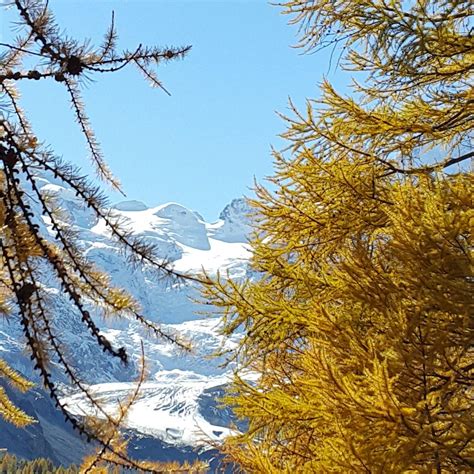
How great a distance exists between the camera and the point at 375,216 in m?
3.61

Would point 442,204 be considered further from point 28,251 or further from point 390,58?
point 28,251

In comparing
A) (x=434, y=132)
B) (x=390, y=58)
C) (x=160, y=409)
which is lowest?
(x=160, y=409)

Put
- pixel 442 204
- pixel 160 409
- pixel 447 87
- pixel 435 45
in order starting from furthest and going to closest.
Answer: pixel 160 409 → pixel 447 87 → pixel 435 45 → pixel 442 204

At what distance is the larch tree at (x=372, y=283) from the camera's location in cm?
233

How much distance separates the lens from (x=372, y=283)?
9.32ft

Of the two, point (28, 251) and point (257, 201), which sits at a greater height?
point (257, 201)

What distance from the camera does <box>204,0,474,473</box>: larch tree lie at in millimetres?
2334

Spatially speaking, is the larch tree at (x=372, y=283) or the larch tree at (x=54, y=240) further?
the larch tree at (x=372, y=283)

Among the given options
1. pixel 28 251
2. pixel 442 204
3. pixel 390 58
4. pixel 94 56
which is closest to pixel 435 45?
pixel 390 58

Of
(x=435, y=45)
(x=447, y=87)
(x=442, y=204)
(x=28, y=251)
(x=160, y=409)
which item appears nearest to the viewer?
(x=28, y=251)

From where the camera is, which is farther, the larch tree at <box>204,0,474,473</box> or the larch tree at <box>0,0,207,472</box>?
the larch tree at <box>204,0,474,473</box>

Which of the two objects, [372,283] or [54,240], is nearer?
[54,240]

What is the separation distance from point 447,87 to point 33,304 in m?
3.56

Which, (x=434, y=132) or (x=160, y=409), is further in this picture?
(x=160, y=409)
